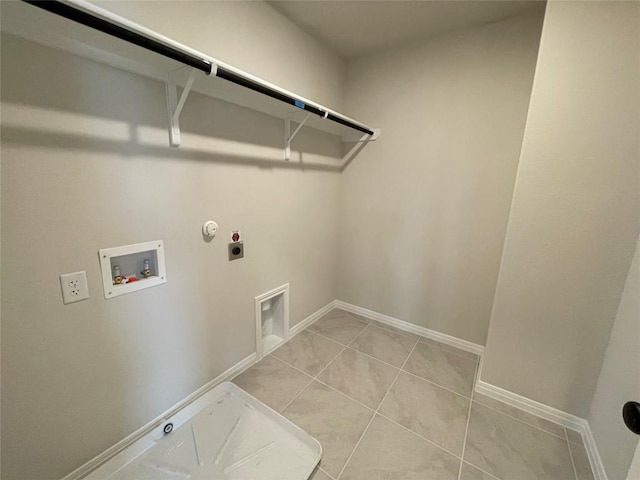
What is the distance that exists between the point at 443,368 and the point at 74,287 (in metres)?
2.36

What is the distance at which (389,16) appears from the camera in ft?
5.90

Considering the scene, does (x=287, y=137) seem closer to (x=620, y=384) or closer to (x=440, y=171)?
(x=440, y=171)

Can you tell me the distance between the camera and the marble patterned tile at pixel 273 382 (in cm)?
170

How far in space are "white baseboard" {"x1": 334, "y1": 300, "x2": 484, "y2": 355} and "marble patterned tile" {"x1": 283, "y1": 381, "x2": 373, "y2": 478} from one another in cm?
109

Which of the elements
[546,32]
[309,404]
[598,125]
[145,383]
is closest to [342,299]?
[309,404]

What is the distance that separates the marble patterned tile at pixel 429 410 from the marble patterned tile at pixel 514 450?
7 cm

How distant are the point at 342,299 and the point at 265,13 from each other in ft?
8.44

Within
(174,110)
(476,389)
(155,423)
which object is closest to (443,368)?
(476,389)

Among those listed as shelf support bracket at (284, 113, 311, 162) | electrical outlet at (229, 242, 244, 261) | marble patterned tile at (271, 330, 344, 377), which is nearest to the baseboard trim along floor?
marble patterned tile at (271, 330, 344, 377)

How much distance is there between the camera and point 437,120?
213 centimetres

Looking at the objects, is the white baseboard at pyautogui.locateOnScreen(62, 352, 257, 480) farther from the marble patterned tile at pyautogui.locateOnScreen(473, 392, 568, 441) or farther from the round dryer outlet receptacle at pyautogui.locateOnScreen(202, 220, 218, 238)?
the marble patterned tile at pyautogui.locateOnScreen(473, 392, 568, 441)

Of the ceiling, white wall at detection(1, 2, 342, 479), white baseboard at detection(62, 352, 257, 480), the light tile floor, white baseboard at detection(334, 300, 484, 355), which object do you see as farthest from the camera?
white baseboard at detection(334, 300, 484, 355)

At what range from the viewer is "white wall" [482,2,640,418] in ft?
4.19

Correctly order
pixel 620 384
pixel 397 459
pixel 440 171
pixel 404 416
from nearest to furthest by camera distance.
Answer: pixel 620 384 < pixel 397 459 < pixel 404 416 < pixel 440 171
